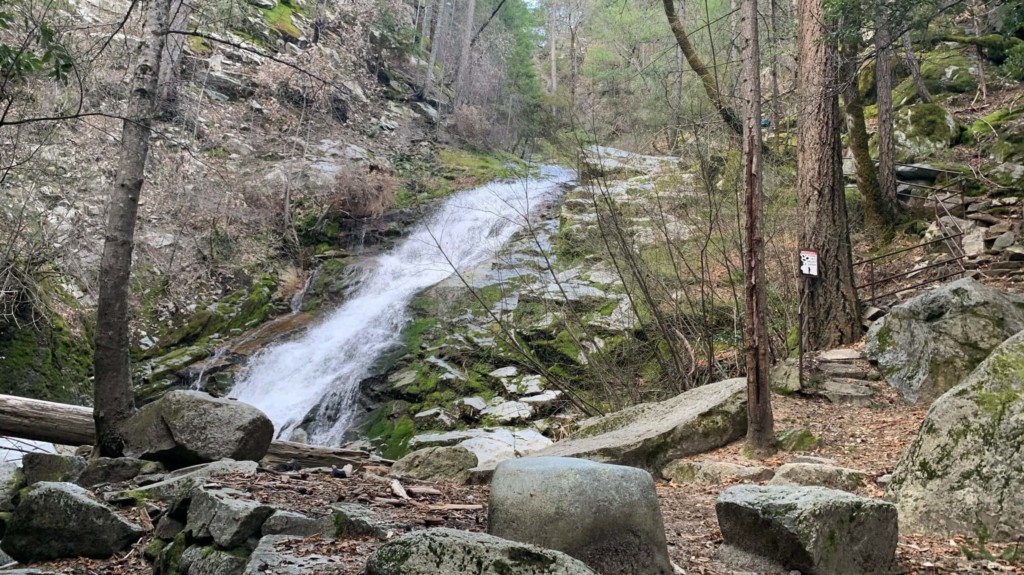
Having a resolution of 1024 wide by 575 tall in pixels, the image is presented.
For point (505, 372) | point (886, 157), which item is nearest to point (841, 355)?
point (505, 372)

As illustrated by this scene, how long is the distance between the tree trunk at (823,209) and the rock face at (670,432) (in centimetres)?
215

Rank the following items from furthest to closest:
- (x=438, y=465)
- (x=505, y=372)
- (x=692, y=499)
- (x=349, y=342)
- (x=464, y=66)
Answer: (x=464, y=66)
(x=349, y=342)
(x=505, y=372)
(x=438, y=465)
(x=692, y=499)

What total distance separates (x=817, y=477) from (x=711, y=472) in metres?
1.01

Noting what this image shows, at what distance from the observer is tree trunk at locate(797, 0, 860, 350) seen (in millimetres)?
8344

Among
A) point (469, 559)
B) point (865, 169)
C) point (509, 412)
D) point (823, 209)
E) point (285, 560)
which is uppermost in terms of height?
point (865, 169)

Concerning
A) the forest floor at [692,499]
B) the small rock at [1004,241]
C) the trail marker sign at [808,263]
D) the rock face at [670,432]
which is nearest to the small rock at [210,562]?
the forest floor at [692,499]

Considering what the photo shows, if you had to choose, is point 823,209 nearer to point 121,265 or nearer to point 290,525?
point 290,525

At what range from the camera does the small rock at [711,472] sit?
550 centimetres

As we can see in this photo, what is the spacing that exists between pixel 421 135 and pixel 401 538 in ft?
74.9

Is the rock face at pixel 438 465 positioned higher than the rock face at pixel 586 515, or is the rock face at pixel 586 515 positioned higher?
the rock face at pixel 586 515

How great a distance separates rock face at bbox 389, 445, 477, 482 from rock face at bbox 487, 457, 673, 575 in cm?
301

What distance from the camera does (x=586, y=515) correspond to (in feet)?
10.2

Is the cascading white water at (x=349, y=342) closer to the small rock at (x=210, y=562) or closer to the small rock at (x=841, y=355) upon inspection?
the small rock at (x=841, y=355)

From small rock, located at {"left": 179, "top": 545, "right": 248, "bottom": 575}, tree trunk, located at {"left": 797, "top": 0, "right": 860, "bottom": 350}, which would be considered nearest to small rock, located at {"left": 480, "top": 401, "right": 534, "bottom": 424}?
tree trunk, located at {"left": 797, "top": 0, "right": 860, "bottom": 350}
